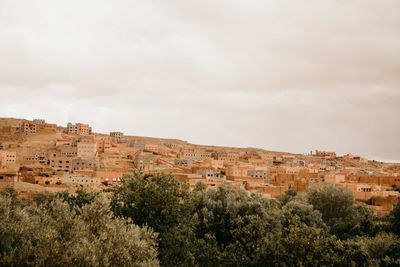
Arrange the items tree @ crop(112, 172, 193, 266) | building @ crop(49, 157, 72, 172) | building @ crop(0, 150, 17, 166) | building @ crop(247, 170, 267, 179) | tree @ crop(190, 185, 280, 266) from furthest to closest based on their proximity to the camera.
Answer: building @ crop(247, 170, 267, 179) → building @ crop(49, 157, 72, 172) → building @ crop(0, 150, 17, 166) → tree @ crop(190, 185, 280, 266) → tree @ crop(112, 172, 193, 266)

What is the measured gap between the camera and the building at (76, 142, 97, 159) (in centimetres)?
6969

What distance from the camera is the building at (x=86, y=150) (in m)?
69.7

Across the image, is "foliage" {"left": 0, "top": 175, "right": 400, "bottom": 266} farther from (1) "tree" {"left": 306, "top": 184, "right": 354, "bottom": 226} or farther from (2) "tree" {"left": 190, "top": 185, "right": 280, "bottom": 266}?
(1) "tree" {"left": 306, "top": 184, "right": 354, "bottom": 226}

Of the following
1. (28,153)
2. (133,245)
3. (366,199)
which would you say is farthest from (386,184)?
(28,153)

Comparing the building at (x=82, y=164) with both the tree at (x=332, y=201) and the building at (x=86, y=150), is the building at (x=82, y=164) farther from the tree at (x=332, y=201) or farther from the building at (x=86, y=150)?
the tree at (x=332, y=201)

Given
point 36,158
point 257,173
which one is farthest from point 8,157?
point 257,173

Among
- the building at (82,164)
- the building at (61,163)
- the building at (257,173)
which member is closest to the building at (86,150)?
the building at (61,163)

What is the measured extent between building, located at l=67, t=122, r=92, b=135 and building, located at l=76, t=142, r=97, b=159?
34690 mm

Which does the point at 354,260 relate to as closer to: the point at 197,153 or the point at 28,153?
the point at 28,153

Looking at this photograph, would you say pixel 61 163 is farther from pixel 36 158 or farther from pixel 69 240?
pixel 69 240

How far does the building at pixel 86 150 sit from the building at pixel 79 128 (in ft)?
114

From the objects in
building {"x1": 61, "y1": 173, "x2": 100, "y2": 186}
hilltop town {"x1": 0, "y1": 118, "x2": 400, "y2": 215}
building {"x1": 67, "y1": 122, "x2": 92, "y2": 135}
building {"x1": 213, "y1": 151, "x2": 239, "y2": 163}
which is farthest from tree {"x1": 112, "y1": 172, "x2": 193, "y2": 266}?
building {"x1": 67, "y1": 122, "x2": 92, "y2": 135}

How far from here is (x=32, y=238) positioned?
11.5 metres

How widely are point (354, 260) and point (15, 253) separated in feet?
48.5
